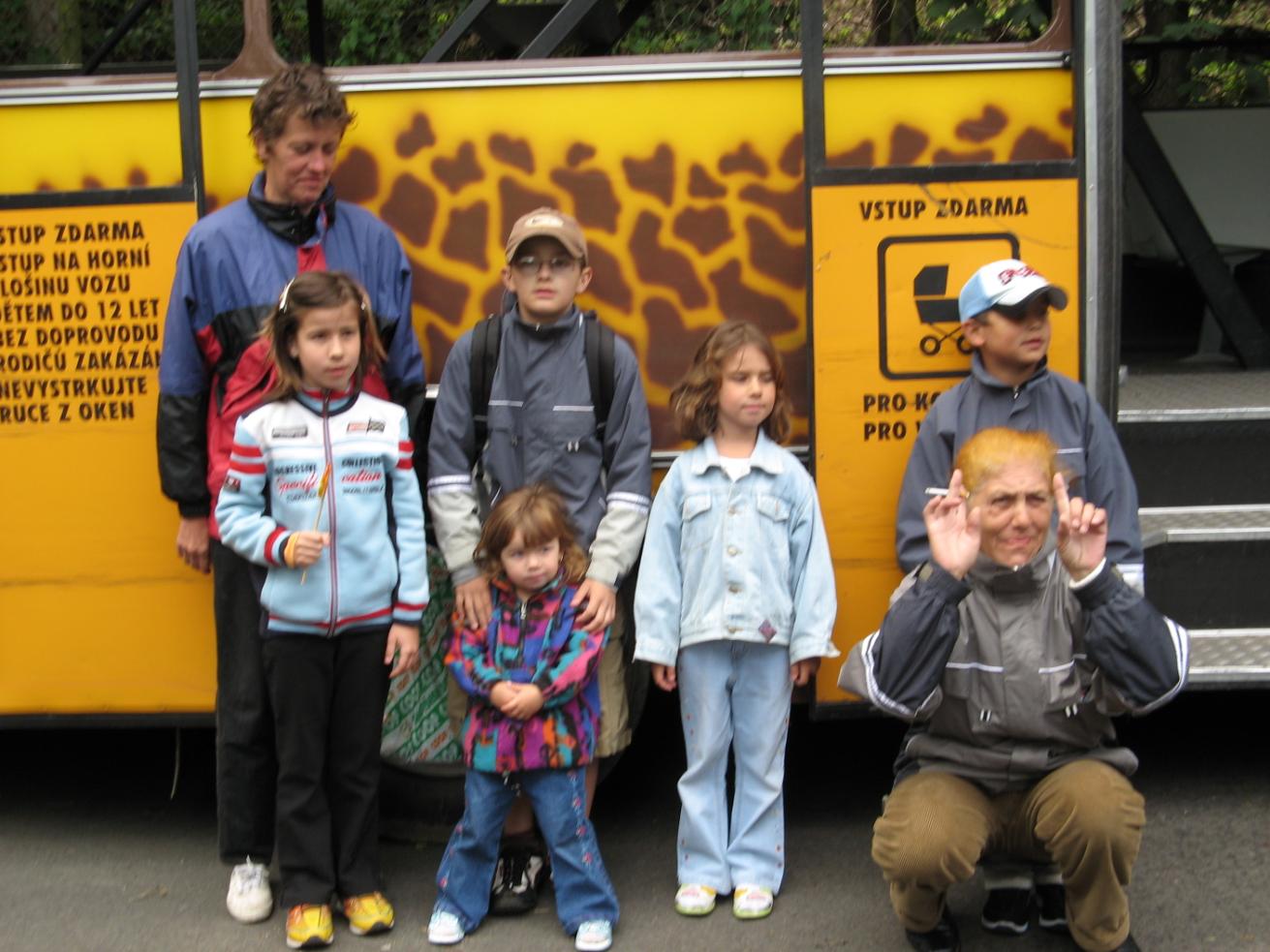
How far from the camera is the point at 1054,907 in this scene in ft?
11.9

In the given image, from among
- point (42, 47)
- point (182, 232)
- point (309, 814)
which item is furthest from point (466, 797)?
point (42, 47)

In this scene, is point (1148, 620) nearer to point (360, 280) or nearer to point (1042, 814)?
point (1042, 814)

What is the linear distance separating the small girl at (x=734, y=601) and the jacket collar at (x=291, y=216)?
0.92 m

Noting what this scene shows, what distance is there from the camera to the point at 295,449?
3.62 meters

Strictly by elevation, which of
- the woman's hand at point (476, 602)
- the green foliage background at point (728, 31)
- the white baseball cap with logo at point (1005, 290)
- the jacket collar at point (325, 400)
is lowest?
the woman's hand at point (476, 602)

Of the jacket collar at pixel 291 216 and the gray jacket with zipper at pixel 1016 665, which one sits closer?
the gray jacket with zipper at pixel 1016 665

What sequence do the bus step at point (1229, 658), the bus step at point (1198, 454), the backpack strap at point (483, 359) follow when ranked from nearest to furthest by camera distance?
1. the backpack strap at point (483, 359)
2. the bus step at point (1229, 658)
3. the bus step at point (1198, 454)

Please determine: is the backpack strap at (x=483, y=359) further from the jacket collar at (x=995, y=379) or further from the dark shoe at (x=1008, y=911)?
the dark shoe at (x=1008, y=911)

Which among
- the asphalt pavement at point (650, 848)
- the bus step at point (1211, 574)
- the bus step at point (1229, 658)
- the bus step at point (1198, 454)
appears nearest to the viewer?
the asphalt pavement at point (650, 848)

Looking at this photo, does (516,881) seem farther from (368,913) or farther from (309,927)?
(309,927)

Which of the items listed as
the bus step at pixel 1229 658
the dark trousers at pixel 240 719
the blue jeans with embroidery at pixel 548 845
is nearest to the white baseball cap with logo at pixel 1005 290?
the bus step at pixel 1229 658

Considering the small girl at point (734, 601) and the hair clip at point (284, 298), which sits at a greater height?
the hair clip at point (284, 298)

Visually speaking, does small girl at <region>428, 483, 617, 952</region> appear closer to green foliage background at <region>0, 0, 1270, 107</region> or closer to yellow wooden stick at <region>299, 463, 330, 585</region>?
yellow wooden stick at <region>299, 463, 330, 585</region>

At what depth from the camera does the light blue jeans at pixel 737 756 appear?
3.81 metres
